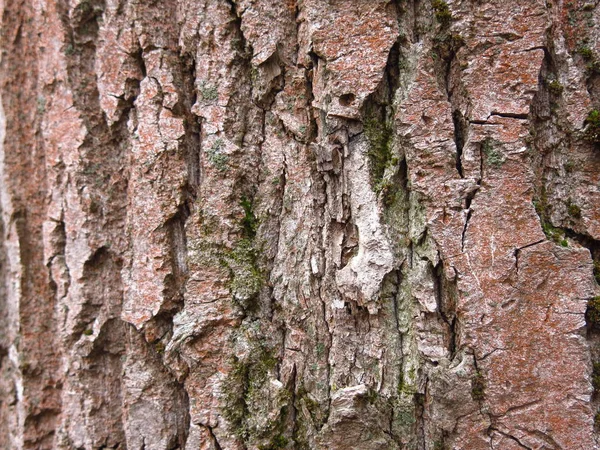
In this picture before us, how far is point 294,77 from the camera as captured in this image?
4.64 ft

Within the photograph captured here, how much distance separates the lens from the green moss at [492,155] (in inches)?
48.6

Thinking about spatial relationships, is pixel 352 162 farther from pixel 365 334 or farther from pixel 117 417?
pixel 117 417

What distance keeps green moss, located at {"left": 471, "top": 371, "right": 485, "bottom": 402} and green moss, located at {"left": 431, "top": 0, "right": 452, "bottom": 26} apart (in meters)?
1.09

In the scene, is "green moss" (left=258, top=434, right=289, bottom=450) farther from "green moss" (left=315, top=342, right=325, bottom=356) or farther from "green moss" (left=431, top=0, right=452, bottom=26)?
"green moss" (left=431, top=0, right=452, bottom=26)

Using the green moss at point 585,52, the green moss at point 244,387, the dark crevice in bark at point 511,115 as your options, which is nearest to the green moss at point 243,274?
the green moss at point 244,387

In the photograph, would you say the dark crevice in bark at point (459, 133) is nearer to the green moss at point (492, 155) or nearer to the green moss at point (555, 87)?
the green moss at point (492, 155)

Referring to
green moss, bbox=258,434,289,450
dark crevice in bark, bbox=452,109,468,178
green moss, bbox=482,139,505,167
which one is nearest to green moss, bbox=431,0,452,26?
dark crevice in bark, bbox=452,109,468,178

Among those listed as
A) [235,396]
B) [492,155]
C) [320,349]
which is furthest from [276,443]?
[492,155]

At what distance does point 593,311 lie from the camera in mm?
1210

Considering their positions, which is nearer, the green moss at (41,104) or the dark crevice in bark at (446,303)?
the dark crevice in bark at (446,303)

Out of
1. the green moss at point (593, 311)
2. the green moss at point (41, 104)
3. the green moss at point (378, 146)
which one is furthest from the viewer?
the green moss at point (41, 104)

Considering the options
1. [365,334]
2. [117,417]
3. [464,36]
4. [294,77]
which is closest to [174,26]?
[294,77]

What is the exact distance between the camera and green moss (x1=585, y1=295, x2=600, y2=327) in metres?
1.20

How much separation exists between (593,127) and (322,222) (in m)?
0.88
